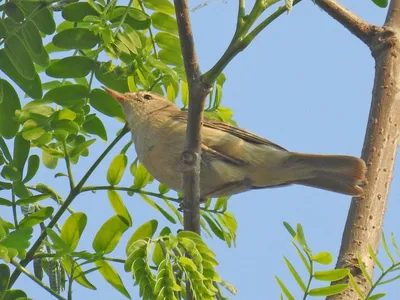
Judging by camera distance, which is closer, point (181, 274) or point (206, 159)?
point (181, 274)

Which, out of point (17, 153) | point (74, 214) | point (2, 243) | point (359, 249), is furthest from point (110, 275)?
point (359, 249)

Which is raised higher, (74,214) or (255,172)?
(255,172)

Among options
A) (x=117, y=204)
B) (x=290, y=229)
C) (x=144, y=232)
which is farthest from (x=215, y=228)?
(x=290, y=229)

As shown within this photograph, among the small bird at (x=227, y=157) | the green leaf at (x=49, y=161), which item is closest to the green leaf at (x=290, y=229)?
the small bird at (x=227, y=157)

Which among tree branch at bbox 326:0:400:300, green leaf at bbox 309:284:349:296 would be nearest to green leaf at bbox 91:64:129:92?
tree branch at bbox 326:0:400:300

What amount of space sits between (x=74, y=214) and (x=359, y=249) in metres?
1.14

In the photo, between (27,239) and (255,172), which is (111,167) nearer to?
(27,239)

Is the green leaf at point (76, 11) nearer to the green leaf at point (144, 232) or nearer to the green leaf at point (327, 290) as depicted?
the green leaf at point (144, 232)

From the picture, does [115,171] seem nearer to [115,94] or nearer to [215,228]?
[115,94]

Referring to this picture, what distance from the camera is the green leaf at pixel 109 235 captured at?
123 inches

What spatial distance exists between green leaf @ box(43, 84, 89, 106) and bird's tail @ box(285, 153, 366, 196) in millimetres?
1350

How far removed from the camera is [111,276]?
123 inches

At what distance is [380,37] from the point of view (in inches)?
152

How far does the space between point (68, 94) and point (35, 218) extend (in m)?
0.63
